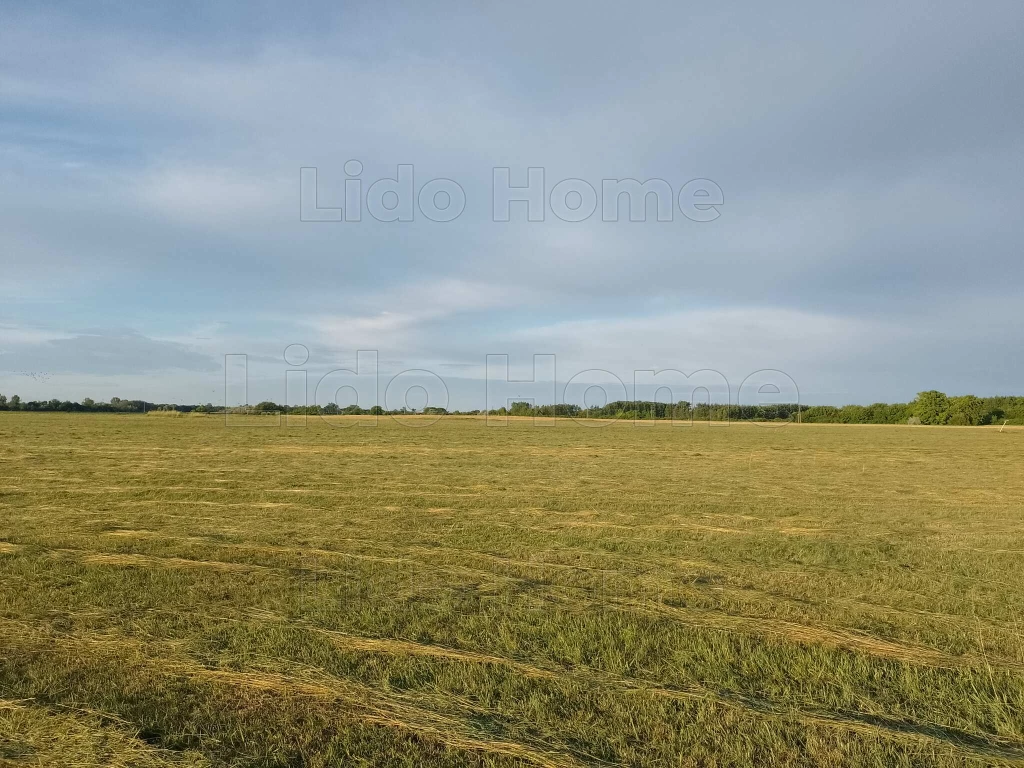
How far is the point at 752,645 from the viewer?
5504mm

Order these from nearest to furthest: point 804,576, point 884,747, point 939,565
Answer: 1. point 884,747
2. point 804,576
3. point 939,565

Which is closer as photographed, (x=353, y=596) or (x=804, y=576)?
(x=353, y=596)

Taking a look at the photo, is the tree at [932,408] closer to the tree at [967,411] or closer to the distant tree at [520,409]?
the tree at [967,411]

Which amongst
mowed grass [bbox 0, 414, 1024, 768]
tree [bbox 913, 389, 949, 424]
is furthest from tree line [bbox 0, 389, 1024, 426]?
mowed grass [bbox 0, 414, 1024, 768]

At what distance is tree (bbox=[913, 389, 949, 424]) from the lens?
10564 cm

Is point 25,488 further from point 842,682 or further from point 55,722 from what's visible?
point 842,682

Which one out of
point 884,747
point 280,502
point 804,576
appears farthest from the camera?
point 280,502

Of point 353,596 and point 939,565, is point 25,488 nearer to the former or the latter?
point 353,596

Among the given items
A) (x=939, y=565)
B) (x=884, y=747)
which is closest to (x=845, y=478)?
(x=939, y=565)

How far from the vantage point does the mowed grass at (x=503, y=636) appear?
→ 395cm

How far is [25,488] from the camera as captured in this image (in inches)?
588

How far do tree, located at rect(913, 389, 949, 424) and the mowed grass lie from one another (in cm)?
11012

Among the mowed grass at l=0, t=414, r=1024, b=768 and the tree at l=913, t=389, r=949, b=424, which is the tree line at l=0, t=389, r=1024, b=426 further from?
the mowed grass at l=0, t=414, r=1024, b=768

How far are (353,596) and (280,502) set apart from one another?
744cm
